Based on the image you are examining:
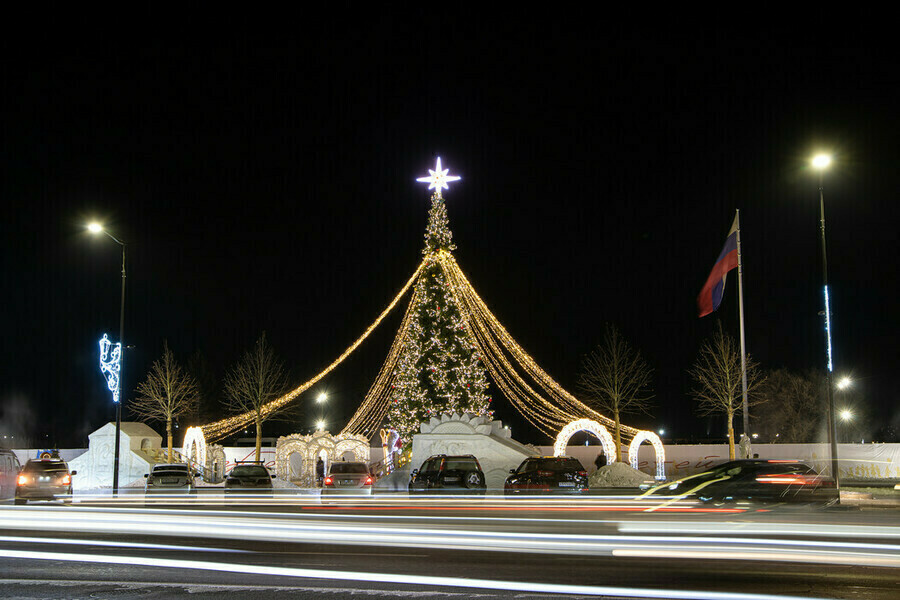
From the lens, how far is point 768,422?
2731 inches

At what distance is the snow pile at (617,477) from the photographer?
2973 centimetres

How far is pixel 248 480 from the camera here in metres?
25.7

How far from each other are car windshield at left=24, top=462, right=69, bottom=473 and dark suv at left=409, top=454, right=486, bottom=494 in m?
11.5

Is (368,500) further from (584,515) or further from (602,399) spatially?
(602,399)

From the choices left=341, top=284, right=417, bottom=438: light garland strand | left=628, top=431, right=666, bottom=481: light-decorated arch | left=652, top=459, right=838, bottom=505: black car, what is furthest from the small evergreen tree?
left=652, top=459, right=838, bottom=505: black car

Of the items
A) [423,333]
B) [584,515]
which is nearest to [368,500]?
[584,515]

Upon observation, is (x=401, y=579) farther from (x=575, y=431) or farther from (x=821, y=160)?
(x=575, y=431)

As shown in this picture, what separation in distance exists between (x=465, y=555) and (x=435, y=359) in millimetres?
28057

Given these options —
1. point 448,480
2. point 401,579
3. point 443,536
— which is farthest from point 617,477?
point 401,579

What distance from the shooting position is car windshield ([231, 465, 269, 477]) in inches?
1029

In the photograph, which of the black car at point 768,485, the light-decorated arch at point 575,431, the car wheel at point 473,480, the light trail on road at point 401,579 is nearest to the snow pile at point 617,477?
the light-decorated arch at point 575,431

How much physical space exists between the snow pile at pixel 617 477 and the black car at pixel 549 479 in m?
6.80

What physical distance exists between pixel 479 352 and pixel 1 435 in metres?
51.0

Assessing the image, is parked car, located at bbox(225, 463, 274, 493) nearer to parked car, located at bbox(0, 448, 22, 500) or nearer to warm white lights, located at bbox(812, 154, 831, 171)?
parked car, located at bbox(0, 448, 22, 500)
